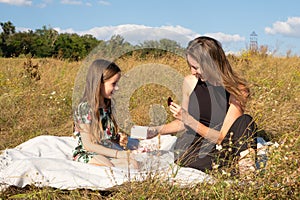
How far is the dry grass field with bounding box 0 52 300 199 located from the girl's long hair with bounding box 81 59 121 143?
75 centimetres

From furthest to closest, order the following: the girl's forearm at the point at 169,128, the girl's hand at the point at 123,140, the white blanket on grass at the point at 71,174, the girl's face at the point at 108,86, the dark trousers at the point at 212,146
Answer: the girl's hand at the point at 123,140
the girl's forearm at the point at 169,128
the girl's face at the point at 108,86
the dark trousers at the point at 212,146
the white blanket on grass at the point at 71,174

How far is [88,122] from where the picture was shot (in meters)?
3.39

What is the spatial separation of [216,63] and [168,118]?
185 cm

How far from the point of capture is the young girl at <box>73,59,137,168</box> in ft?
10.8

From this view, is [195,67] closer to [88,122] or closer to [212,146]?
[212,146]

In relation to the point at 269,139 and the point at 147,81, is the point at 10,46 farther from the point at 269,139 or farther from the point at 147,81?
the point at 269,139

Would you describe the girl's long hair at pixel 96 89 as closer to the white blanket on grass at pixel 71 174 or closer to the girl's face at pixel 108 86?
the girl's face at pixel 108 86

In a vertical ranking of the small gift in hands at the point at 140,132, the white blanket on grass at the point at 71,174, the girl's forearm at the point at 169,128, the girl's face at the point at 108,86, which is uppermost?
the girl's face at the point at 108,86

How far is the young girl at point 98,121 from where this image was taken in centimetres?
330

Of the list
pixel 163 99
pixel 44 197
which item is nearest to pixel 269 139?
pixel 163 99

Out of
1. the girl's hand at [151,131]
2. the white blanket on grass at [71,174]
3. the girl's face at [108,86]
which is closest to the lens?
the white blanket on grass at [71,174]

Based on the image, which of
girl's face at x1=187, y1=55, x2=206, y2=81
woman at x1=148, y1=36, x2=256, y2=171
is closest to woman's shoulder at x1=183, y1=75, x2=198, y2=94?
woman at x1=148, y1=36, x2=256, y2=171

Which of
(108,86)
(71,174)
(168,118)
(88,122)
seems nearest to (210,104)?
(108,86)

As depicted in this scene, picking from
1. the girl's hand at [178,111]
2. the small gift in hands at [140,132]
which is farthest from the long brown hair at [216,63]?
the small gift in hands at [140,132]
